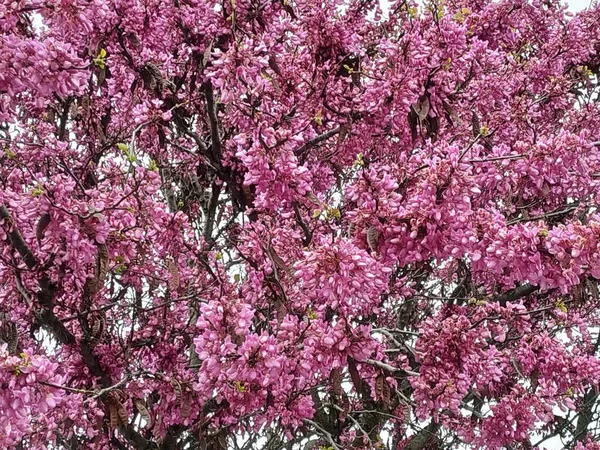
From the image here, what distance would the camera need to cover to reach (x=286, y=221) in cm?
459

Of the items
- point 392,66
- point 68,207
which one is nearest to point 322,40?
point 392,66

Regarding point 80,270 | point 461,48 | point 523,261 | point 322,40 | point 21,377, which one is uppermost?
point 322,40

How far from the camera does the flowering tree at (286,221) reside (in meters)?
3.04

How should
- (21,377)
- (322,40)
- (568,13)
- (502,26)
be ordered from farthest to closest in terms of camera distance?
(568,13) → (502,26) → (322,40) → (21,377)

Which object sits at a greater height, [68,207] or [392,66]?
[392,66]

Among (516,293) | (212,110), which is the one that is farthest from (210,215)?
(516,293)

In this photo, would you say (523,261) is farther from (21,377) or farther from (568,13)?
(568,13)

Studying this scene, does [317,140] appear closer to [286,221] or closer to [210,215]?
[286,221]

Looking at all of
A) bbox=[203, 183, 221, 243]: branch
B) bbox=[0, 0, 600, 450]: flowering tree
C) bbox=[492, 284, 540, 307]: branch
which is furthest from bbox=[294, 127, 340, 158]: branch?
bbox=[492, 284, 540, 307]: branch

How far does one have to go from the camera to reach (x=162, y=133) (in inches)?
186

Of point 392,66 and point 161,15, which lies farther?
point 161,15

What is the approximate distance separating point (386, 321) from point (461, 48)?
3.98 metres

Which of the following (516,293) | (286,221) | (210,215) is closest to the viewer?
(286,221)

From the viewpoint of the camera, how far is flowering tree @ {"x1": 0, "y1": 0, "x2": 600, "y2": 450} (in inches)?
120
